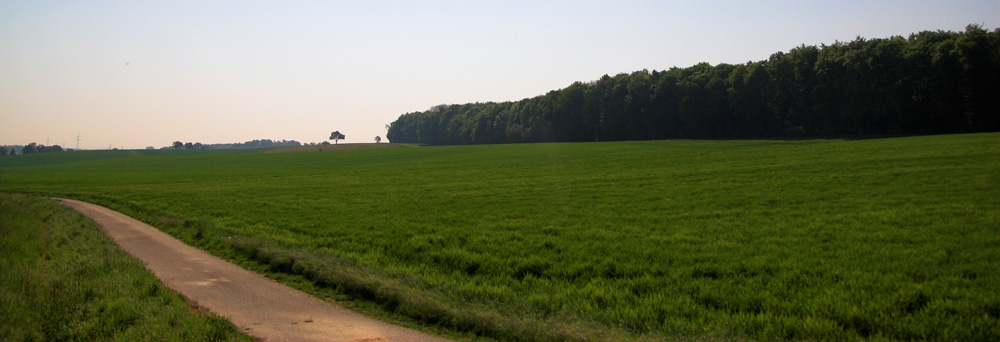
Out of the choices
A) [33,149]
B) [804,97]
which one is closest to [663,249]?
[804,97]

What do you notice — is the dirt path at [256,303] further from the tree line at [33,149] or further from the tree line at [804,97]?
the tree line at [33,149]

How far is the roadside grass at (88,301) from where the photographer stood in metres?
7.61

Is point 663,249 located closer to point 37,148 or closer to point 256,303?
point 256,303

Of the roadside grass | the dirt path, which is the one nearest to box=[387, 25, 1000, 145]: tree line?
the dirt path

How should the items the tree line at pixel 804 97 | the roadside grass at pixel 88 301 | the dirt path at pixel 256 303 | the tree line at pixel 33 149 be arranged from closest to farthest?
the roadside grass at pixel 88 301 < the dirt path at pixel 256 303 < the tree line at pixel 804 97 < the tree line at pixel 33 149

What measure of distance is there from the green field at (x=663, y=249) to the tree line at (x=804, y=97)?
128ft

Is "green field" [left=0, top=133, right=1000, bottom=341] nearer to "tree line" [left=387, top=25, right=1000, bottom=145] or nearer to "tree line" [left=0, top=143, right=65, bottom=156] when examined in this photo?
"tree line" [left=387, top=25, right=1000, bottom=145]

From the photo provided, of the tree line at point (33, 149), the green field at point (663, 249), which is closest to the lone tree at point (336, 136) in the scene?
the tree line at point (33, 149)

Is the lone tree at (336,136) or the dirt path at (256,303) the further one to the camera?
the lone tree at (336,136)

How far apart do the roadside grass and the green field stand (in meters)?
2.87

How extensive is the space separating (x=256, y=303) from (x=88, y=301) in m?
2.55

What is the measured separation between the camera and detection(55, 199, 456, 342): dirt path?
8086mm

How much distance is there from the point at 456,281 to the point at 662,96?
299 ft

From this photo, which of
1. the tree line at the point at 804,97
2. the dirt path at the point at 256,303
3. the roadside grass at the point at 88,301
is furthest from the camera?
the tree line at the point at 804,97
